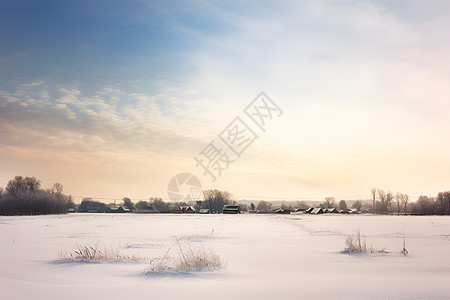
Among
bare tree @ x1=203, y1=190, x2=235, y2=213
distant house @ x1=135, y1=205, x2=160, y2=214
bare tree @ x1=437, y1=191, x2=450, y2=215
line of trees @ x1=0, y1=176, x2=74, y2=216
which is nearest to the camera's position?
line of trees @ x1=0, y1=176, x2=74, y2=216

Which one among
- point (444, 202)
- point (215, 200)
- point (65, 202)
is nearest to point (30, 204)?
point (65, 202)

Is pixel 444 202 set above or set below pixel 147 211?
above

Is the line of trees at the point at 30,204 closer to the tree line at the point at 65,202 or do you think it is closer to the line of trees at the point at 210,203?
the tree line at the point at 65,202

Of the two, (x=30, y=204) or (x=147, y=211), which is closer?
(x=30, y=204)

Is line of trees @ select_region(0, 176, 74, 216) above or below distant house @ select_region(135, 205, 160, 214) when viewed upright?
above

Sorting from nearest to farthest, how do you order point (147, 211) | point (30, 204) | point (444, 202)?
1. point (30, 204)
2. point (444, 202)
3. point (147, 211)

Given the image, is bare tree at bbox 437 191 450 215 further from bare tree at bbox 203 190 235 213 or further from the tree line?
bare tree at bbox 203 190 235 213

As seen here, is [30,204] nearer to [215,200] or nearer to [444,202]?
[215,200]

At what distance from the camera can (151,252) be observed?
538 inches

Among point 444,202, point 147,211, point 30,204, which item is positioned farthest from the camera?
point 147,211

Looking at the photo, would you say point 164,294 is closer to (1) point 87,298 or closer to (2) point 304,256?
(1) point 87,298

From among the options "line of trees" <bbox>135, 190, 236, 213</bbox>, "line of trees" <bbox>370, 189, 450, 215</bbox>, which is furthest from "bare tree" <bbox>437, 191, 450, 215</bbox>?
"line of trees" <bbox>135, 190, 236, 213</bbox>

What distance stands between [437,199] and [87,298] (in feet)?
525

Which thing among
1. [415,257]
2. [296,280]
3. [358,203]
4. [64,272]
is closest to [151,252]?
[64,272]
